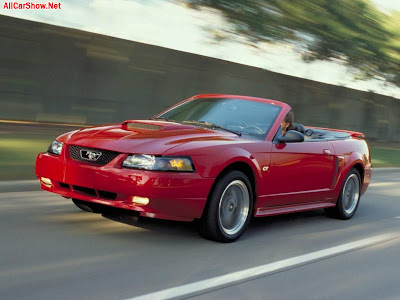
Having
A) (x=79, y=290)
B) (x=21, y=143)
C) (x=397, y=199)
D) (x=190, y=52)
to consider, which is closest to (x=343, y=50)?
(x=190, y=52)

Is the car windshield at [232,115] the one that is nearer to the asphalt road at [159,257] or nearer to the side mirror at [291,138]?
the side mirror at [291,138]

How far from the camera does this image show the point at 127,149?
4969 mm

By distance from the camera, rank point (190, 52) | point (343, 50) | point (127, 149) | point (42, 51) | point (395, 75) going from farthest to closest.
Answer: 1. point (395, 75)
2. point (343, 50)
3. point (190, 52)
4. point (42, 51)
5. point (127, 149)

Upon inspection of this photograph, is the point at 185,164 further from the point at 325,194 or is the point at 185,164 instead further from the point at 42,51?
the point at 42,51

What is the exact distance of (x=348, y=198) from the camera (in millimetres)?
7805

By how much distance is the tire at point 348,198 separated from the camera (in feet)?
24.6

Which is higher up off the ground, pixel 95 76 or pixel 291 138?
pixel 95 76

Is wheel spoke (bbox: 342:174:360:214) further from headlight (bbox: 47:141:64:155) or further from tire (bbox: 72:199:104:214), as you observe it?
headlight (bbox: 47:141:64:155)

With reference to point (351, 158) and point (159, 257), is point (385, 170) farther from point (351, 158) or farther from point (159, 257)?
point (159, 257)

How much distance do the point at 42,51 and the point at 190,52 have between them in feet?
14.5

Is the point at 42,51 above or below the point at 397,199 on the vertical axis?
above

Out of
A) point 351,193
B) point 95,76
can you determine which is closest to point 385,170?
point 95,76

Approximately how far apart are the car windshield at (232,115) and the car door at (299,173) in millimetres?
337

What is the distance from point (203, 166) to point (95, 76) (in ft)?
28.0
